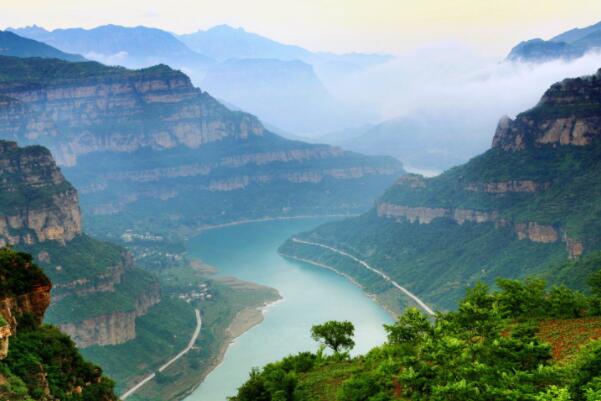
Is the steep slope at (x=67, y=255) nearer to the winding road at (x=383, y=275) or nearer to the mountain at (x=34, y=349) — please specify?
the winding road at (x=383, y=275)

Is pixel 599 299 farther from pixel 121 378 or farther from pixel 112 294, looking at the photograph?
pixel 112 294

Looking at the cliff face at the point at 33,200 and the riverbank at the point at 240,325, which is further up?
the cliff face at the point at 33,200

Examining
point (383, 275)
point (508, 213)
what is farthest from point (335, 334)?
point (383, 275)

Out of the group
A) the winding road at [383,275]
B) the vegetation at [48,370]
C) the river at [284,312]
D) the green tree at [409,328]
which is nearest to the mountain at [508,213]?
the winding road at [383,275]

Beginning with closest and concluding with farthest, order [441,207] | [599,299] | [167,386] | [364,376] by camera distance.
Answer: [364,376]
[599,299]
[167,386]
[441,207]

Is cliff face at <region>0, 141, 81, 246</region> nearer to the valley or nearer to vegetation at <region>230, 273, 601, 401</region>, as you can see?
the valley

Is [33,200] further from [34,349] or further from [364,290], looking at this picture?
[34,349]

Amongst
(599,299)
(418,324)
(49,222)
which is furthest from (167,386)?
(599,299)
